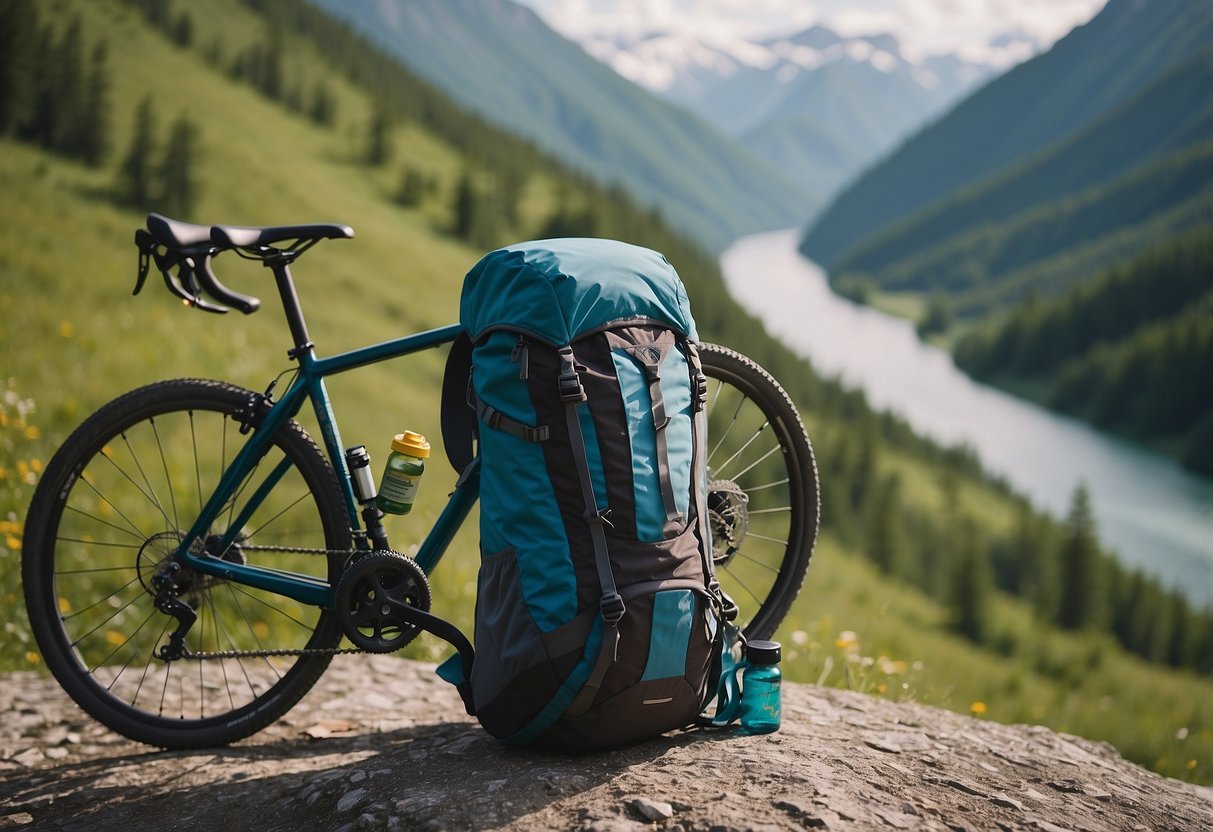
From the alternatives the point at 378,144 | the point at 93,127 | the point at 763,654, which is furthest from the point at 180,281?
the point at 378,144

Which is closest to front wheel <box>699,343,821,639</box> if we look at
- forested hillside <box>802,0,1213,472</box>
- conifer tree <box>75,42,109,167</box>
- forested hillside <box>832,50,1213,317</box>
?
conifer tree <box>75,42,109,167</box>

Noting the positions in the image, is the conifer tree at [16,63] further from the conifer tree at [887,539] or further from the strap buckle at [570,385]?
the conifer tree at [887,539]

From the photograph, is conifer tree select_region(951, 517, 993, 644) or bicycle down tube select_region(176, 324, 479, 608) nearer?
bicycle down tube select_region(176, 324, 479, 608)

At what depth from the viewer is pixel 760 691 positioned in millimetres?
3262

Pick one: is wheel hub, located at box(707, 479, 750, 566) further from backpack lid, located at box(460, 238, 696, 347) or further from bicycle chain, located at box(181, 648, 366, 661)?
bicycle chain, located at box(181, 648, 366, 661)

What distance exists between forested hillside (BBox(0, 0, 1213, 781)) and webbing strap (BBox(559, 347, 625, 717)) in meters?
2.20

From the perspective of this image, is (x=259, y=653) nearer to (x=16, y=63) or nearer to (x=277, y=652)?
(x=277, y=652)

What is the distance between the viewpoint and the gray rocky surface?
2.67 m

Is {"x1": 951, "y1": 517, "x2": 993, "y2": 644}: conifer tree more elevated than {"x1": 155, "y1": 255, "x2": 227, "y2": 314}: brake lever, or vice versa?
{"x1": 155, "y1": 255, "x2": 227, "y2": 314}: brake lever

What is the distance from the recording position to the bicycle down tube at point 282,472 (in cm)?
345

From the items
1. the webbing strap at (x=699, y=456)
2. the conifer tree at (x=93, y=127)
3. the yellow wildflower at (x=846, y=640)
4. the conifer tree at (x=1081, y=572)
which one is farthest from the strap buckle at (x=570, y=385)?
the conifer tree at (x=1081, y=572)

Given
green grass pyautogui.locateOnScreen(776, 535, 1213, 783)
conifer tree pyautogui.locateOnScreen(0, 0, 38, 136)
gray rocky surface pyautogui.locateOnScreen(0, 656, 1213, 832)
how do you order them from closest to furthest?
gray rocky surface pyautogui.locateOnScreen(0, 656, 1213, 832) → green grass pyautogui.locateOnScreen(776, 535, 1213, 783) → conifer tree pyautogui.locateOnScreen(0, 0, 38, 136)

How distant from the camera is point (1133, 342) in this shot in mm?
96438

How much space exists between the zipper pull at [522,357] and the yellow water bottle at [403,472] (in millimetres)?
629
